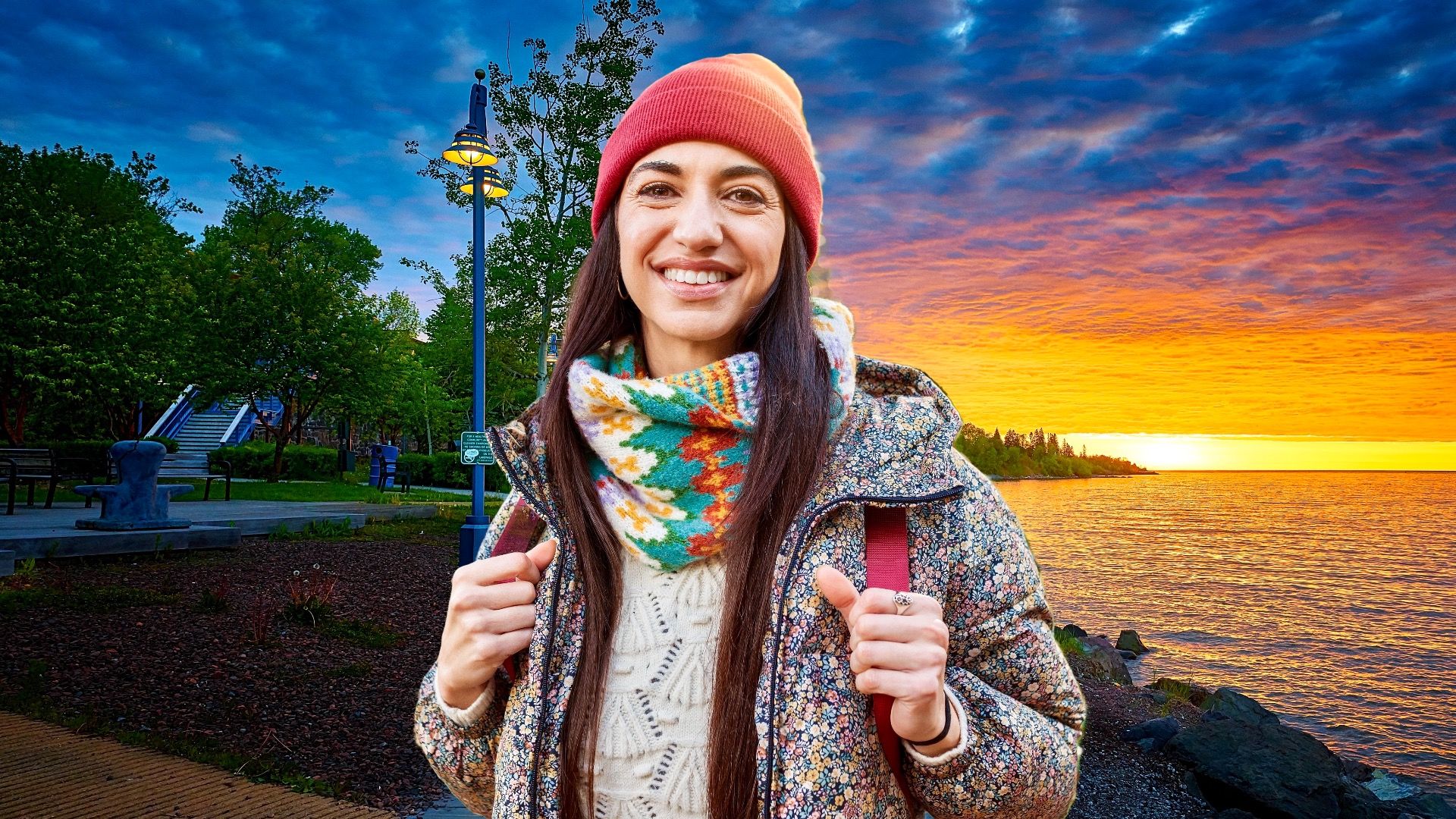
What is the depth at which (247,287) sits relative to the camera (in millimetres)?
23234

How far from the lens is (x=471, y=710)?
4.76 ft

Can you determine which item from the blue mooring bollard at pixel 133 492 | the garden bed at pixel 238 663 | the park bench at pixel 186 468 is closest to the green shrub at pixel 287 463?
the park bench at pixel 186 468

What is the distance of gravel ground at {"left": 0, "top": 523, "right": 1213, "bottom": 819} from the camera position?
461 cm

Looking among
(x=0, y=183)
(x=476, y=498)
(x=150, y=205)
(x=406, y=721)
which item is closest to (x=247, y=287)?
(x=0, y=183)

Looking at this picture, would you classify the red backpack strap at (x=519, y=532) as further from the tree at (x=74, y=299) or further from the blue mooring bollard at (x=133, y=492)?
the tree at (x=74, y=299)

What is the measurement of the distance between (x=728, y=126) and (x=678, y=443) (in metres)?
0.60

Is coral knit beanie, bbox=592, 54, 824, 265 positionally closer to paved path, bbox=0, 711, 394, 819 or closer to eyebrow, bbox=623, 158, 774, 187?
eyebrow, bbox=623, 158, 774, 187

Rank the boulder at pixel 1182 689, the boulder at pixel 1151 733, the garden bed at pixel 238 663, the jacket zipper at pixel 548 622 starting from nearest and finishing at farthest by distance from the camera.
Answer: the jacket zipper at pixel 548 622
the garden bed at pixel 238 663
the boulder at pixel 1151 733
the boulder at pixel 1182 689

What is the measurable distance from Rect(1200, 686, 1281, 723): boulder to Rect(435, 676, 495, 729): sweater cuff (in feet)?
30.3

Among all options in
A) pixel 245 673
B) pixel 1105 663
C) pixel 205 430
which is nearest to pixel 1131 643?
pixel 1105 663

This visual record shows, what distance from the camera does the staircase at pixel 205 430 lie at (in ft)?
96.9

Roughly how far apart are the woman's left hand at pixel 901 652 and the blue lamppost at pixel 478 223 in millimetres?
8902

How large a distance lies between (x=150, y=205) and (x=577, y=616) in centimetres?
3907

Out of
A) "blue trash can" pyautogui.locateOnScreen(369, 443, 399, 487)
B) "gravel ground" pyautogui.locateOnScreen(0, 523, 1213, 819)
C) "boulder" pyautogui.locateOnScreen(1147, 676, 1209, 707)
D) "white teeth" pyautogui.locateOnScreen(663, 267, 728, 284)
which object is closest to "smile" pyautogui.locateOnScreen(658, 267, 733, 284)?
"white teeth" pyautogui.locateOnScreen(663, 267, 728, 284)
